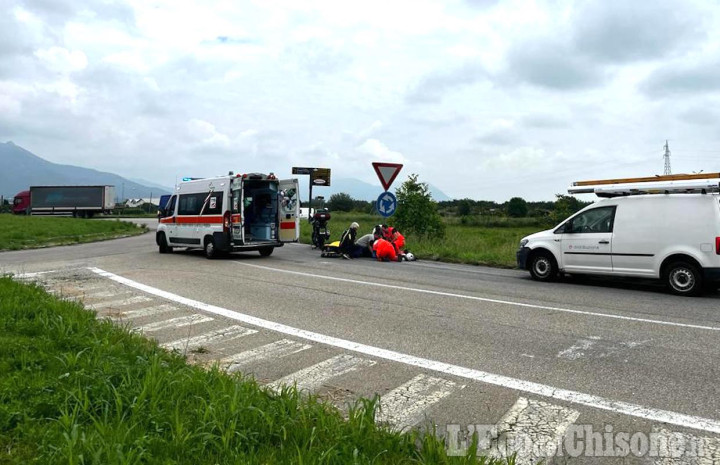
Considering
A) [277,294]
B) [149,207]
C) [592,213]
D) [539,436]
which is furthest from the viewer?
[149,207]

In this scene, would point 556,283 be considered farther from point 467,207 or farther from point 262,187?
point 467,207

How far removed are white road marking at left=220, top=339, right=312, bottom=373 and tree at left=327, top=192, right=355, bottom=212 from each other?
66270 mm

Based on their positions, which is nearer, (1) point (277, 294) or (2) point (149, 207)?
(1) point (277, 294)

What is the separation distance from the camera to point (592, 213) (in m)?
11.2

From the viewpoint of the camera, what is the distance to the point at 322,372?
5047 millimetres

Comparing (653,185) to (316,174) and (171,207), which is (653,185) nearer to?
(171,207)

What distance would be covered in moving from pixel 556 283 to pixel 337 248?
304 inches

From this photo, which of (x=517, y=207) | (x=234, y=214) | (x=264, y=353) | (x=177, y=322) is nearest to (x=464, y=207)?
(x=517, y=207)

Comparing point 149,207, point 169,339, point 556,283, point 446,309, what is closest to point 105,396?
point 169,339

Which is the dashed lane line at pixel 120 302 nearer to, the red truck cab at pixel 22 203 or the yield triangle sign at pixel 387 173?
the yield triangle sign at pixel 387 173

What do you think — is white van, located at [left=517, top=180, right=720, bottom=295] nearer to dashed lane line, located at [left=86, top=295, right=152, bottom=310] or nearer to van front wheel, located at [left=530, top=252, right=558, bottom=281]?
van front wheel, located at [left=530, top=252, right=558, bottom=281]

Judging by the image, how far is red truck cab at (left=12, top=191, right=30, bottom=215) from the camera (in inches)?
2362

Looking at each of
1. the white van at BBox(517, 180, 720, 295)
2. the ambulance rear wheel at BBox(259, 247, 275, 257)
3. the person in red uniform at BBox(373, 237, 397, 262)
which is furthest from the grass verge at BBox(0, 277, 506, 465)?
the ambulance rear wheel at BBox(259, 247, 275, 257)

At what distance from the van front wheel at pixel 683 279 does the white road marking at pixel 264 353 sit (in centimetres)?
736
